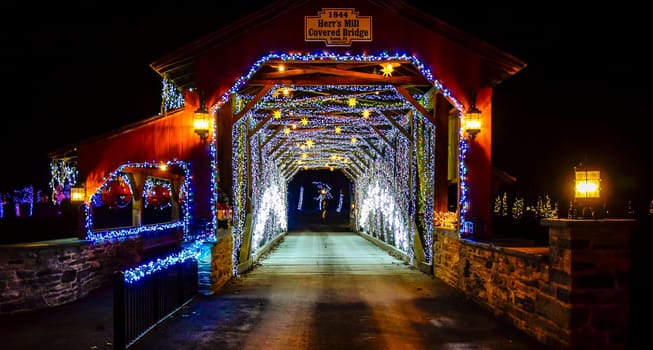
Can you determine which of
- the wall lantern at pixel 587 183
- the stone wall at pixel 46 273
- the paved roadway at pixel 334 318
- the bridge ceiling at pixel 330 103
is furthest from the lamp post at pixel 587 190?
the stone wall at pixel 46 273

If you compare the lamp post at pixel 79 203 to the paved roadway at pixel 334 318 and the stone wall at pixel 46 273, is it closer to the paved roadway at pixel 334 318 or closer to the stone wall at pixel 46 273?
the stone wall at pixel 46 273

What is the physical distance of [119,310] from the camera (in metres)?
6.57

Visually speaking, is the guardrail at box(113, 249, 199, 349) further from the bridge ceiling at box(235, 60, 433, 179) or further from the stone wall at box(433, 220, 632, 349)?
the stone wall at box(433, 220, 632, 349)

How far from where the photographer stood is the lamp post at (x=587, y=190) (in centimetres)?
701

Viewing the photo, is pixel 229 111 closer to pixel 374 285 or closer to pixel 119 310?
pixel 374 285

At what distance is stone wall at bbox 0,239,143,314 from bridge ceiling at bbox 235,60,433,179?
430cm

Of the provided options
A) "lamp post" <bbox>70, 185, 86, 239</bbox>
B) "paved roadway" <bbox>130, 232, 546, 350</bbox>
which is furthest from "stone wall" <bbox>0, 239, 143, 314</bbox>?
"paved roadway" <bbox>130, 232, 546, 350</bbox>

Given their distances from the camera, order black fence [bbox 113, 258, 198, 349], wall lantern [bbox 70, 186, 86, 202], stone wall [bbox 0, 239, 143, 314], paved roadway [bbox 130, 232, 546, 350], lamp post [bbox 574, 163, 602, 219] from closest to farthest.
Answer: black fence [bbox 113, 258, 198, 349]
lamp post [bbox 574, 163, 602, 219]
paved roadway [bbox 130, 232, 546, 350]
stone wall [bbox 0, 239, 143, 314]
wall lantern [bbox 70, 186, 86, 202]

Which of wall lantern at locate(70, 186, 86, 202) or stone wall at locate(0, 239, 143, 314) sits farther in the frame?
wall lantern at locate(70, 186, 86, 202)

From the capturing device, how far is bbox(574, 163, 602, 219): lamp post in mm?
7012

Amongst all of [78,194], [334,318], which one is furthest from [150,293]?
[78,194]

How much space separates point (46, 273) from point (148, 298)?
2837 millimetres

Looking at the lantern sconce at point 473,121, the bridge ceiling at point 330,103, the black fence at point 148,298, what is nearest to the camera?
the black fence at point 148,298

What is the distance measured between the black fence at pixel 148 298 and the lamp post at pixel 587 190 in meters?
5.09
